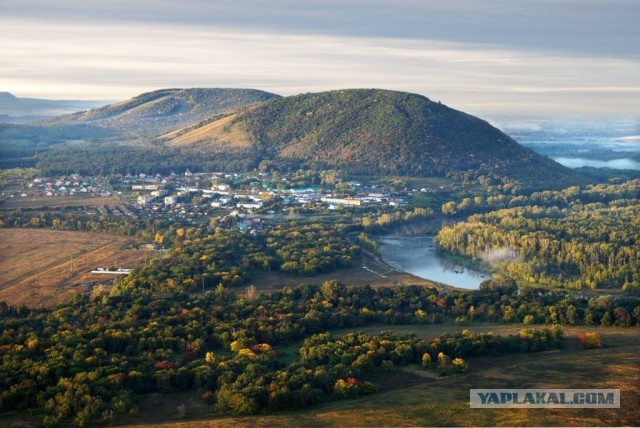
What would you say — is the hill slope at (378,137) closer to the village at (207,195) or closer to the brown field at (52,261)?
the village at (207,195)

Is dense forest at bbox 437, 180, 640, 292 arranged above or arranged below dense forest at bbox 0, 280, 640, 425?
above

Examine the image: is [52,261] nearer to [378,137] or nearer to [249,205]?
[249,205]

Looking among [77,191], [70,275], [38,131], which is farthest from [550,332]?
[38,131]

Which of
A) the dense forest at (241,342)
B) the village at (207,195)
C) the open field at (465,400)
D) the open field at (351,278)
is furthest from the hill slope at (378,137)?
Answer: the open field at (465,400)

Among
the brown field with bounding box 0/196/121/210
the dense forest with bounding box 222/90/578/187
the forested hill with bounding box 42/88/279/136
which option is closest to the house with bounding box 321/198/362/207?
the brown field with bounding box 0/196/121/210

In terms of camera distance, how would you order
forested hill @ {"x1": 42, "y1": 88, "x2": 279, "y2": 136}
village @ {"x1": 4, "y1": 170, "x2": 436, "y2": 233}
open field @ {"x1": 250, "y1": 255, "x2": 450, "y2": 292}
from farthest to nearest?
1. forested hill @ {"x1": 42, "y1": 88, "x2": 279, "y2": 136}
2. village @ {"x1": 4, "y1": 170, "x2": 436, "y2": 233}
3. open field @ {"x1": 250, "y1": 255, "x2": 450, "y2": 292}

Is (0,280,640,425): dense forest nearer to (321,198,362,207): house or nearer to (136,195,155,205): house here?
(321,198,362,207): house
